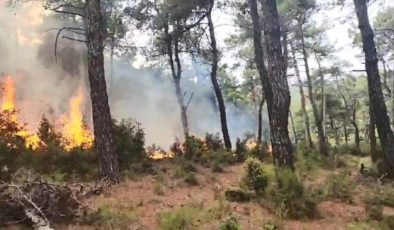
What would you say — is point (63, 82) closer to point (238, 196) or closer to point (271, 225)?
point (238, 196)

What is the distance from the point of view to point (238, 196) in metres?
8.29

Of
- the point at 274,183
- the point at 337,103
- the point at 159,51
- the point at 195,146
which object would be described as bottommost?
the point at 274,183

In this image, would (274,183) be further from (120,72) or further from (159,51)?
(120,72)

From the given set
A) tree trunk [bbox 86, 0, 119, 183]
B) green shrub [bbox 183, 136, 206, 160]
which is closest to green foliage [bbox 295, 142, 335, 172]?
green shrub [bbox 183, 136, 206, 160]

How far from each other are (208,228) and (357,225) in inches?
97.8

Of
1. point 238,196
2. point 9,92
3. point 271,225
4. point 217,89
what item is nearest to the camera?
point 271,225

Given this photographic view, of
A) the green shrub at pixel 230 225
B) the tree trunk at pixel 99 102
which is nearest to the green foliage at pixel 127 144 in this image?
the tree trunk at pixel 99 102

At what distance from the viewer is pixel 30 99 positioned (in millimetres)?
37875

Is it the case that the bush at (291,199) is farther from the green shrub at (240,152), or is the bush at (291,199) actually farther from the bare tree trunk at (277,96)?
the green shrub at (240,152)

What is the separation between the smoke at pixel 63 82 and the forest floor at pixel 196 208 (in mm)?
22521

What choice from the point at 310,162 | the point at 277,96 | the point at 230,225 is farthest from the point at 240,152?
the point at 230,225

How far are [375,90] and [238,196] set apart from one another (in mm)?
5328

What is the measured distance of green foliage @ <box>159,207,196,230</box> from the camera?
6301 mm

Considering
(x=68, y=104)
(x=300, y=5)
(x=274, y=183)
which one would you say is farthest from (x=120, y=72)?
(x=274, y=183)
